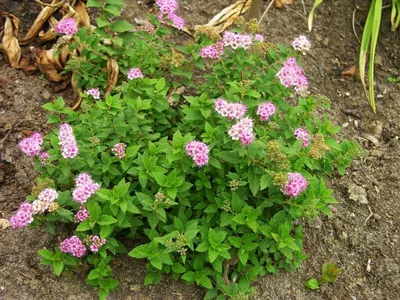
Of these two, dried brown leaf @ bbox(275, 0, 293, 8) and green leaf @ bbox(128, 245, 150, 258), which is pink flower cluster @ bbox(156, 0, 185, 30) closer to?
green leaf @ bbox(128, 245, 150, 258)

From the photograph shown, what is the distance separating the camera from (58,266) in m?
2.18

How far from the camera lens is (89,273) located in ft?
7.59

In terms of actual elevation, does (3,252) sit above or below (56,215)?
below

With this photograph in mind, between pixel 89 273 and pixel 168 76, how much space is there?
131cm

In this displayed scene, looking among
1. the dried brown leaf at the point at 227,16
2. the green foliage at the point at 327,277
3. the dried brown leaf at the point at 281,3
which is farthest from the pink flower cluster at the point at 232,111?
the dried brown leaf at the point at 281,3

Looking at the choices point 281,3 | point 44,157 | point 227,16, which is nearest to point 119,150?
point 44,157

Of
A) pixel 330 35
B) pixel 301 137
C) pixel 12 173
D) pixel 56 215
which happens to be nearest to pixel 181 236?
pixel 56 215

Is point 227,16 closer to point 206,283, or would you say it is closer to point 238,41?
point 238,41

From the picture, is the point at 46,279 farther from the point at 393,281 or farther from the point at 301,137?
the point at 393,281

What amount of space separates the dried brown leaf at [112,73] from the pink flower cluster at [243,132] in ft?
3.52

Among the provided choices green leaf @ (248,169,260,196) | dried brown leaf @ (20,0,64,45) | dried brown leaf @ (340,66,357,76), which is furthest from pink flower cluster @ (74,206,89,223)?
dried brown leaf @ (340,66,357,76)

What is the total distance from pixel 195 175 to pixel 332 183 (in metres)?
1.00

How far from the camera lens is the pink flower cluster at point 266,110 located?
2.32 meters

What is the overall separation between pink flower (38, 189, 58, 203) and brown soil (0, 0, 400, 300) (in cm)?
50
